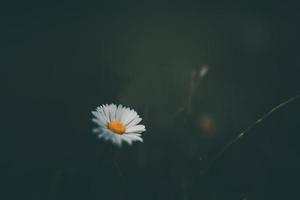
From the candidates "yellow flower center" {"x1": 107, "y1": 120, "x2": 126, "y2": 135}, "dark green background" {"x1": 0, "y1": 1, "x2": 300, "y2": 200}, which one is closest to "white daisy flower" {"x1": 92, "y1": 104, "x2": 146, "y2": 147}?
"yellow flower center" {"x1": 107, "y1": 120, "x2": 126, "y2": 135}

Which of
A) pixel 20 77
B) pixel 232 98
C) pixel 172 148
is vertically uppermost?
pixel 20 77

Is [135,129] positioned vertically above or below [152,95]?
below

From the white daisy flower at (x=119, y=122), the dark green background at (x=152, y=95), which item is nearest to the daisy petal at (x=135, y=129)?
the white daisy flower at (x=119, y=122)

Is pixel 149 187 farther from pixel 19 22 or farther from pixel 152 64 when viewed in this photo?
pixel 19 22

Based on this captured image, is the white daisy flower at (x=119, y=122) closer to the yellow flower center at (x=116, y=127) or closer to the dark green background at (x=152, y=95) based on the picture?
the yellow flower center at (x=116, y=127)

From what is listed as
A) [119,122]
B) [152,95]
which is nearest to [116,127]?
[119,122]

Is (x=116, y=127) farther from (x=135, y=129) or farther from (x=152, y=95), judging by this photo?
(x=152, y=95)

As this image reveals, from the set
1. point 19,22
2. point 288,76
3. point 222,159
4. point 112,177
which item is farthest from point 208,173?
point 19,22
